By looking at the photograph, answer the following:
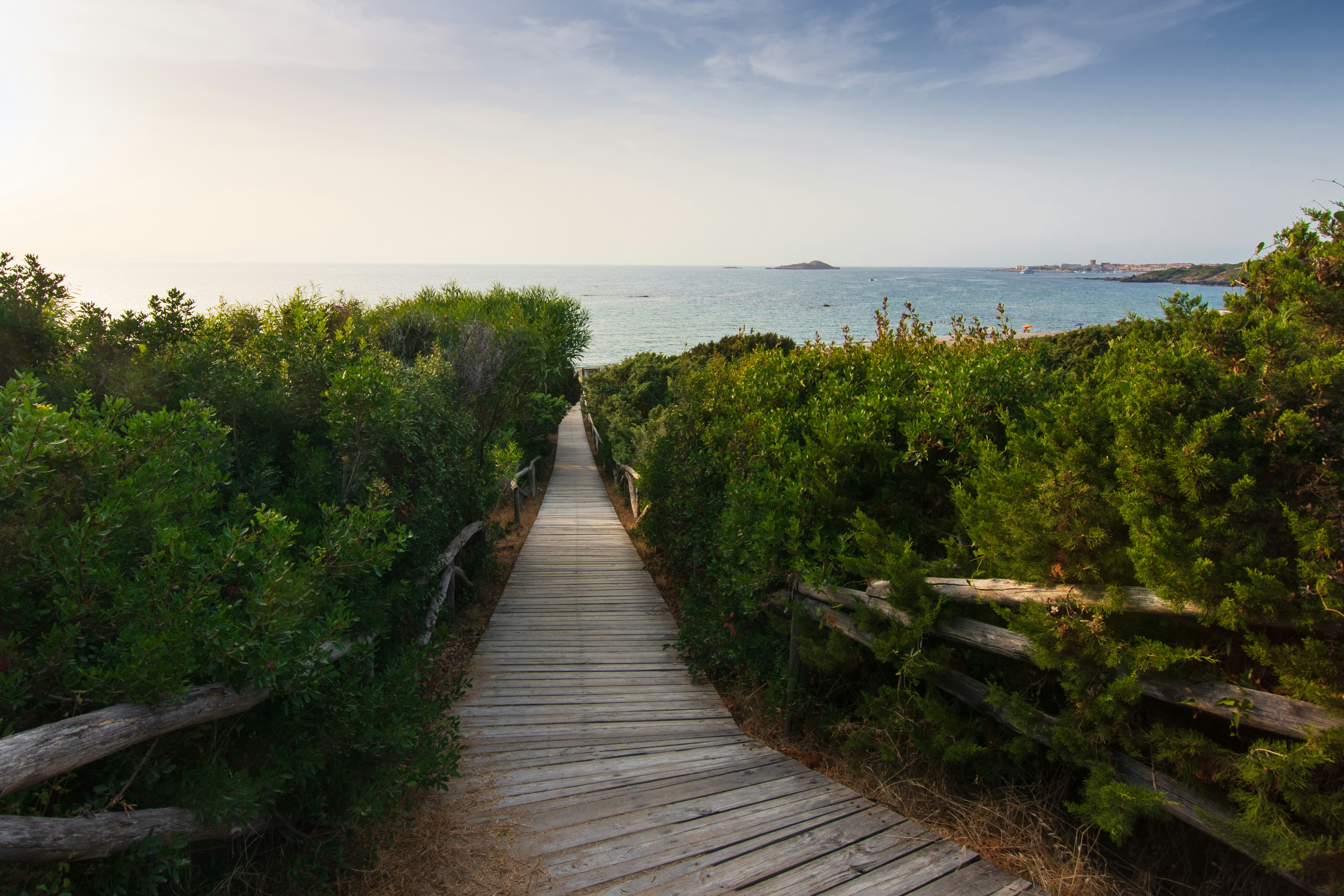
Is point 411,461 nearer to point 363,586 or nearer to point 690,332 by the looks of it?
point 363,586

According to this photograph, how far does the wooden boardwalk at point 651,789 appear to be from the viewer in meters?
2.69

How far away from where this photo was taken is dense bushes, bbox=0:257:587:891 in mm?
2025

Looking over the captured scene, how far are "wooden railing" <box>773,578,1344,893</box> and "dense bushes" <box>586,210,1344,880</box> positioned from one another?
5 centimetres

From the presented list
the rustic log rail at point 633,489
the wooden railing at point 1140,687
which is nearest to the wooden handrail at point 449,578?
the wooden railing at point 1140,687

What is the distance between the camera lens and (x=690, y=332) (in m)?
70.1

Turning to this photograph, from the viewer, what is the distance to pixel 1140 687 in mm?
2344

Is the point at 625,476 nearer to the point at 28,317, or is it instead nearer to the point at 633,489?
the point at 633,489

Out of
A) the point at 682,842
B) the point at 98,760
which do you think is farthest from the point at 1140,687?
the point at 98,760

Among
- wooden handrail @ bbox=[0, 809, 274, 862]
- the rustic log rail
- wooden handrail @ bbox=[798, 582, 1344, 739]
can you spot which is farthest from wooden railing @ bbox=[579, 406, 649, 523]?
wooden handrail @ bbox=[0, 809, 274, 862]

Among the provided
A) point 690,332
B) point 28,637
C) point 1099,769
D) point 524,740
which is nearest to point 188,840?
point 28,637

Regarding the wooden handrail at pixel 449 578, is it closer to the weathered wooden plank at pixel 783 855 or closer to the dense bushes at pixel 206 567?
the dense bushes at pixel 206 567

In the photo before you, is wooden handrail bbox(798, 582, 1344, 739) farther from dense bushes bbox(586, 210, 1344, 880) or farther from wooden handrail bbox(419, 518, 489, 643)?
wooden handrail bbox(419, 518, 489, 643)

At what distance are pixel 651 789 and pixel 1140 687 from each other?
2.49 meters

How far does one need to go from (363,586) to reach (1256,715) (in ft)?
13.5
